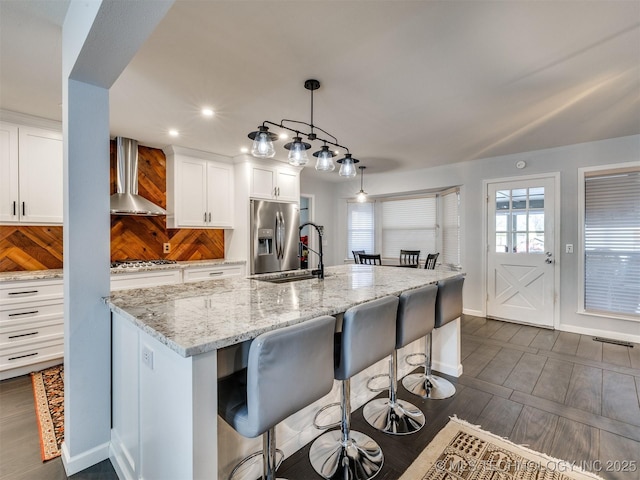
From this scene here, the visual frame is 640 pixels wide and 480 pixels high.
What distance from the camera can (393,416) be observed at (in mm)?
2049

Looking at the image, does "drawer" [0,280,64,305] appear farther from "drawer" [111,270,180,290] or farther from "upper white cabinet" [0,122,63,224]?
"upper white cabinet" [0,122,63,224]

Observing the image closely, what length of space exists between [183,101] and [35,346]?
103 inches

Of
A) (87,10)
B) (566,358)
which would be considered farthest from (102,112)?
(566,358)

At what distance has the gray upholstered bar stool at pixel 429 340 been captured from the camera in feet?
7.28

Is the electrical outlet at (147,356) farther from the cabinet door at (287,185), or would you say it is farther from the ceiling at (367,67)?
the cabinet door at (287,185)

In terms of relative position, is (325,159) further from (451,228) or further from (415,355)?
(451,228)

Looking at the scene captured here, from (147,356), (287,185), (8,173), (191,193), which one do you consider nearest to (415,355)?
(147,356)

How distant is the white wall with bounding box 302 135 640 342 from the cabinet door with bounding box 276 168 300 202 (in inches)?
33.8

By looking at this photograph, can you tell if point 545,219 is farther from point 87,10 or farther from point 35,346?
point 35,346

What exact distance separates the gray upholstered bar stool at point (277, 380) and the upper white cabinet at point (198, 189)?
3.06m

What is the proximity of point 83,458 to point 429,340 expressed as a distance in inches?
93.4

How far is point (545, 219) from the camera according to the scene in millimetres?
4047

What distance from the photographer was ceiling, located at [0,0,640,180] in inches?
61.6

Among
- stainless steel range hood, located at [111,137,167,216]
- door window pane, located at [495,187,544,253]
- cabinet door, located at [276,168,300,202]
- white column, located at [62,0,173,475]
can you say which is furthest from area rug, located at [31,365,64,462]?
door window pane, located at [495,187,544,253]
